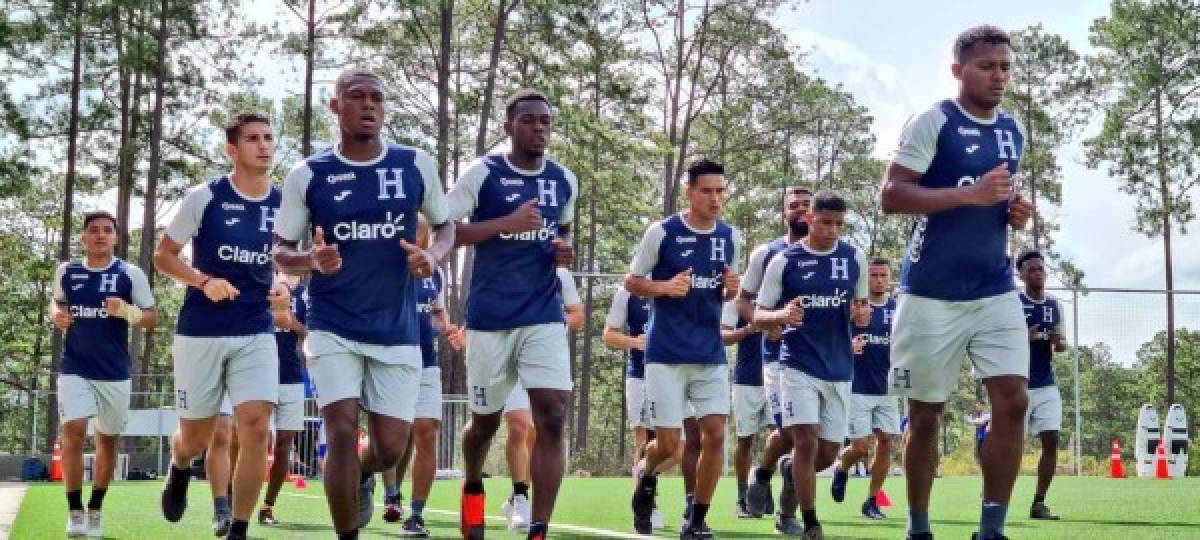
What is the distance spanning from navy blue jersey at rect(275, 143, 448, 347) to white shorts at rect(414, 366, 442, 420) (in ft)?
14.3

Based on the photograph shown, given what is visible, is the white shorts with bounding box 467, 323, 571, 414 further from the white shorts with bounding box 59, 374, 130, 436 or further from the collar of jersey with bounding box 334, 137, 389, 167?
the white shorts with bounding box 59, 374, 130, 436

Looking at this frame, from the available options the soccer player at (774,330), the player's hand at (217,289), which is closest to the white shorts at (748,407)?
the soccer player at (774,330)

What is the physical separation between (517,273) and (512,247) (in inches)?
6.0

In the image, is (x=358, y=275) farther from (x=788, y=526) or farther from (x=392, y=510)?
(x=788, y=526)

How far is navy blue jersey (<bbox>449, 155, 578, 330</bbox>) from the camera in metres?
8.89

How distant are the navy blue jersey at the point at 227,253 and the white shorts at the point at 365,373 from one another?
2.39 metres

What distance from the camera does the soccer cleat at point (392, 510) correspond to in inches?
507

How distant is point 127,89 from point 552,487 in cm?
3594

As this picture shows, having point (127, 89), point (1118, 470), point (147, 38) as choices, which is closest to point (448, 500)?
point (1118, 470)

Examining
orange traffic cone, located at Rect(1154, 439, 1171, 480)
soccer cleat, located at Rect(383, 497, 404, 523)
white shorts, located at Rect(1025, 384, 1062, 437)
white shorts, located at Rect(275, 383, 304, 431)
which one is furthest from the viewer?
orange traffic cone, located at Rect(1154, 439, 1171, 480)

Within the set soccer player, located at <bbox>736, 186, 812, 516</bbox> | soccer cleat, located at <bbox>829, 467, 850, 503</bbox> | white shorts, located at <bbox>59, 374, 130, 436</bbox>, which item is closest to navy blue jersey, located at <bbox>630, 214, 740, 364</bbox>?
soccer player, located at <bbox>736, 186, 812, 516</bbox>

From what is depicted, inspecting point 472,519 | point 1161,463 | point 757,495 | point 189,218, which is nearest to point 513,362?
point 472,519

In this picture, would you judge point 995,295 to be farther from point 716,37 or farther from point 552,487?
point 716,37

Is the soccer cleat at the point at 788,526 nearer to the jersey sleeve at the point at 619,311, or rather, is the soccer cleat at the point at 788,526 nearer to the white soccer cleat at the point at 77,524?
the jersey sleeve at the point at 619,311
